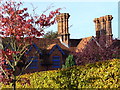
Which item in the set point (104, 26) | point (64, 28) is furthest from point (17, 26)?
point (104, 26)

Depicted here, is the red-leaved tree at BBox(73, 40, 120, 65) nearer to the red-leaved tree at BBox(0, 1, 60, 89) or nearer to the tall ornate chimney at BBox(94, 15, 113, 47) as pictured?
the tall ornate chimney at BBox(94, 15, 113, 47)

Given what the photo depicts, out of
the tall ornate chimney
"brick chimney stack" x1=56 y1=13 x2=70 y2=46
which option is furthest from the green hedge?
the tall ornate chimney

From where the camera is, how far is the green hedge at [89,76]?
11586 mm

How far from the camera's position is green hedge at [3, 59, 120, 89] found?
11586mm

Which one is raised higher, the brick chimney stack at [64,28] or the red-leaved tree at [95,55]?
the brick chimney stack at [64,28]

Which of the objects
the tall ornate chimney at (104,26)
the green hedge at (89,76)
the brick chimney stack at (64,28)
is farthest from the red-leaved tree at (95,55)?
the green hedge at (89,76)

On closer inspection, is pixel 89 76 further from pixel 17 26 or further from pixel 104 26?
pixel 104 26

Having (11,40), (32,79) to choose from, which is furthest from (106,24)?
(11,40)

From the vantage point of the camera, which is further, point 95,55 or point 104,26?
point 104,26

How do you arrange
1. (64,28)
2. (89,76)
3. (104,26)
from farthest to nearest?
1. (104,26)
2. (64,28)
3. (89,76)

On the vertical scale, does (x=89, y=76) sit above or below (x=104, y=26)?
below

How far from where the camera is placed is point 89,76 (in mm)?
12461

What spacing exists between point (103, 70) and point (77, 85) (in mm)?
1680

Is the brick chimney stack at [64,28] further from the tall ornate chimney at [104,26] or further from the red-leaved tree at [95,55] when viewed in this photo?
the red-leaved tree at [95,55]
